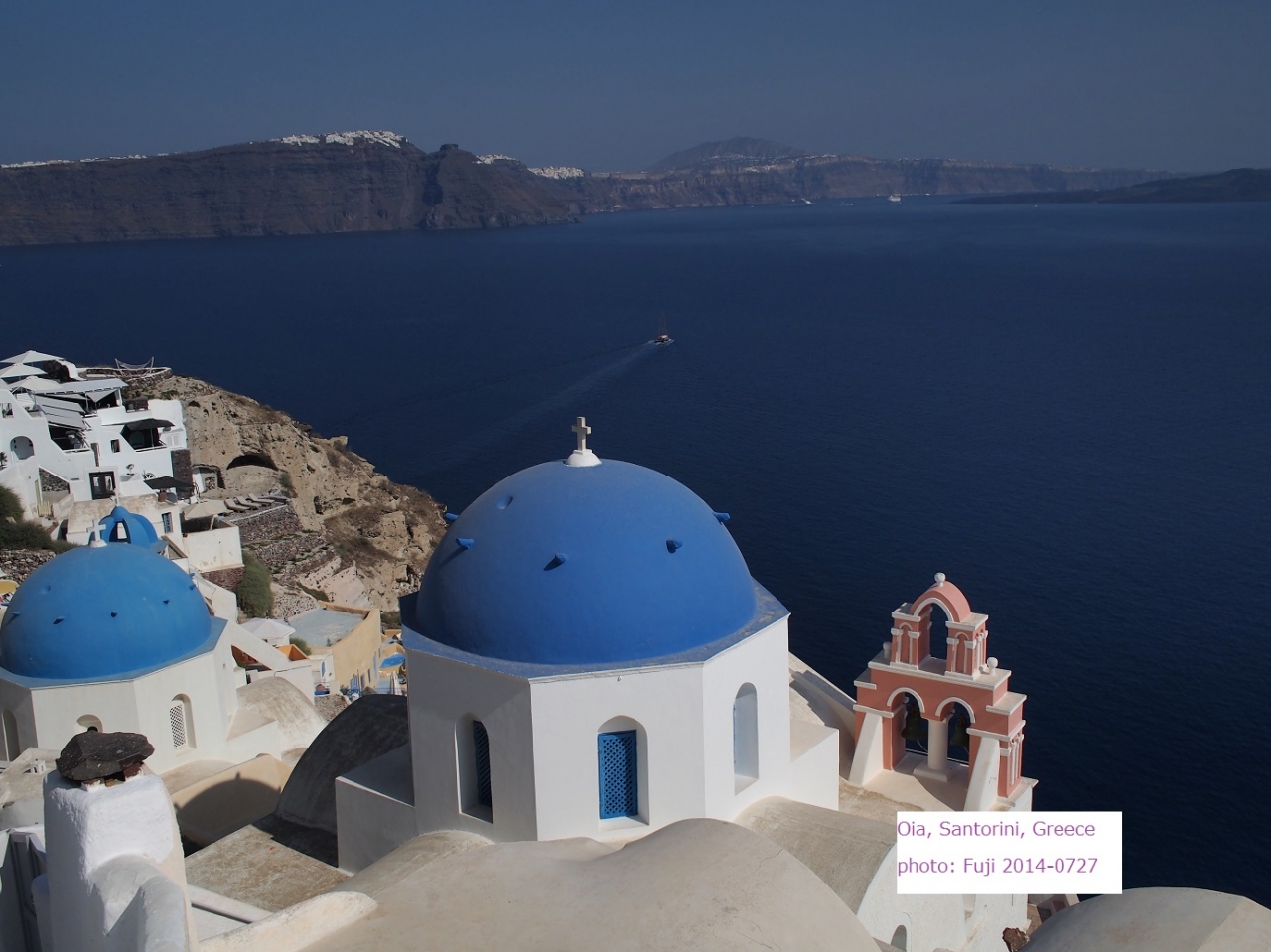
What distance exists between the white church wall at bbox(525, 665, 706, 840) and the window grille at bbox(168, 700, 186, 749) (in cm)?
646

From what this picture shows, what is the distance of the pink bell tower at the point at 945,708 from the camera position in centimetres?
1187

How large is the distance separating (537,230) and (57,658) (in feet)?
569

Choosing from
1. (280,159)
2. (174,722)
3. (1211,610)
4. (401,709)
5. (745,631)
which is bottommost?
(1211,610)

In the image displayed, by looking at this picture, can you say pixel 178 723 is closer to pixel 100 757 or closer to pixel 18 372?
pixel 100 757

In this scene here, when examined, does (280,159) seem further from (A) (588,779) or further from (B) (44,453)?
(A) (588,779)

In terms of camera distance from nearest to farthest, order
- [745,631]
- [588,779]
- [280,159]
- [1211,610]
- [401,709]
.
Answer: [588,779] → [745,631] → [401,709] → [1211,610] → [280,159]

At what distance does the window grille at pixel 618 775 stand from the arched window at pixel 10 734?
754 cm

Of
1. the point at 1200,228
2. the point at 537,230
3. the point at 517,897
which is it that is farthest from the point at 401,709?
the point at 537,230

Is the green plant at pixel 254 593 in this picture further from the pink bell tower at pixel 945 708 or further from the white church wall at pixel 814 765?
the white church wall at pixel 814 765

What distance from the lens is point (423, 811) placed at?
9.40 m

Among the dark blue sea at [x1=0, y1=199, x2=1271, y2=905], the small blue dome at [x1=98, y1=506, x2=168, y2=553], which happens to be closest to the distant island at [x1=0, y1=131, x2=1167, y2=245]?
the dark blue sea at [x1=0, y1=199, x2=1271, y2=905]

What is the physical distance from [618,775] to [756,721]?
50.9 inches

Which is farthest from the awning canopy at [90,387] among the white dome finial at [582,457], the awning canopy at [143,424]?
the white dome finial at [582,457]

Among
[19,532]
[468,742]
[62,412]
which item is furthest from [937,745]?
[62,412]
